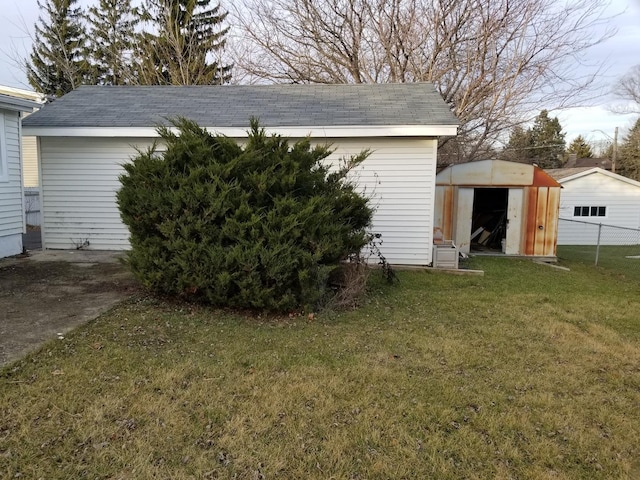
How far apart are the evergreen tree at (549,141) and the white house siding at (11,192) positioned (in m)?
42.2

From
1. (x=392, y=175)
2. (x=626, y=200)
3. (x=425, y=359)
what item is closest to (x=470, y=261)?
(x=392, y=175)

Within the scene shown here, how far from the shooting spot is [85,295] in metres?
5.66

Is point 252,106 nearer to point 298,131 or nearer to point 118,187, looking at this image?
point 298,131

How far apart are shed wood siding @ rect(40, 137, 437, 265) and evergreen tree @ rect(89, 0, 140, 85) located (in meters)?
14.0

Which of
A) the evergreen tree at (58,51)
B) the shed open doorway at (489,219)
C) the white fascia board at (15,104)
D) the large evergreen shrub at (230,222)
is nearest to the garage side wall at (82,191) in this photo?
the white fascia board at (15,104)

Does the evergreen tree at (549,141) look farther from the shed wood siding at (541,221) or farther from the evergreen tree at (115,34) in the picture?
the evergreen tree at (115,34)

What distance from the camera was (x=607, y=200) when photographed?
869 inches

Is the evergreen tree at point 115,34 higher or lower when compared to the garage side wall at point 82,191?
higher

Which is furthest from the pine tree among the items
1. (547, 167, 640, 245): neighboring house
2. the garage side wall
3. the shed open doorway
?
the garage side wall

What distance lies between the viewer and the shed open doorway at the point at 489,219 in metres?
13.1

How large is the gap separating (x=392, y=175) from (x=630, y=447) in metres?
6.48

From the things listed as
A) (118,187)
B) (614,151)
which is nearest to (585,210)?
(614,151)

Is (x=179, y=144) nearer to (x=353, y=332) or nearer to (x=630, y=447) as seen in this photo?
(x=353, y=332)

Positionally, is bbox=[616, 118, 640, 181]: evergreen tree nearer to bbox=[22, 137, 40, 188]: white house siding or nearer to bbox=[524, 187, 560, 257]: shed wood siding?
bbox=[524, 187, 560, 257]: shed wood siding
